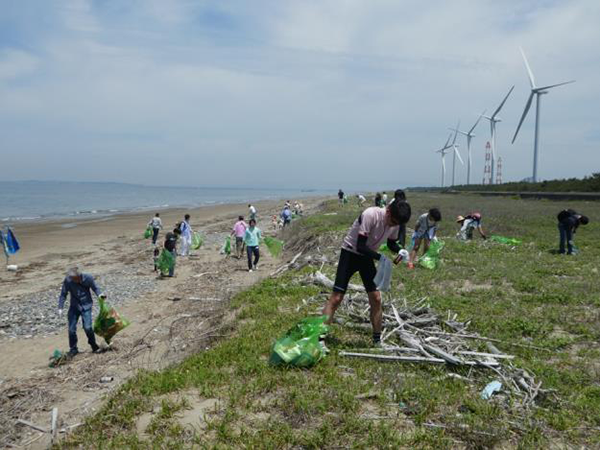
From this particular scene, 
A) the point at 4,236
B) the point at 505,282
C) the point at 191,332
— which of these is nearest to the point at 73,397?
the point at 191,332

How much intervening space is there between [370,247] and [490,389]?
6.87 feet

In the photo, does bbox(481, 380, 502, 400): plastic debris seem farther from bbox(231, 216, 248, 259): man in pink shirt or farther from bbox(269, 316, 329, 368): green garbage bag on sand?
bbox(231, 216, 248, 259): man in pink shirt

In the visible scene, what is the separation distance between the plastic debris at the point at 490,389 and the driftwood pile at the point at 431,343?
9cm

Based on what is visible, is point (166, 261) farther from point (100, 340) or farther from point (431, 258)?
point (431, 258)

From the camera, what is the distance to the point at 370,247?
5.72m

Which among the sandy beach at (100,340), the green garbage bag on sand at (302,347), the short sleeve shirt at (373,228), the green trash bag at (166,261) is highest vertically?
the short sleeve shirt at (373,228)

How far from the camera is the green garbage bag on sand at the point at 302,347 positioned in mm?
5344

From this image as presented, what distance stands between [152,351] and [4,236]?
40.9ft

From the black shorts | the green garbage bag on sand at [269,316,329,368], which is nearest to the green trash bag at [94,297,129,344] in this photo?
the green garbage bag on sand at [269,316,329,368]

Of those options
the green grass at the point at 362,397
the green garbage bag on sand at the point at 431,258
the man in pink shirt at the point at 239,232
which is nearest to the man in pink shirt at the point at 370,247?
the green grass at the point at 362,397

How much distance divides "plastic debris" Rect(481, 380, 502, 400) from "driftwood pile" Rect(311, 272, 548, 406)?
0.09 m

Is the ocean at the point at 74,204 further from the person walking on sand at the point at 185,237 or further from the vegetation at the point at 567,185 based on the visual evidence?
the vegetation at the point at 567,185

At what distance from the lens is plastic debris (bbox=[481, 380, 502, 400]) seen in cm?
461

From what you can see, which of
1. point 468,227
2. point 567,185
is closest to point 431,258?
point 468,227
